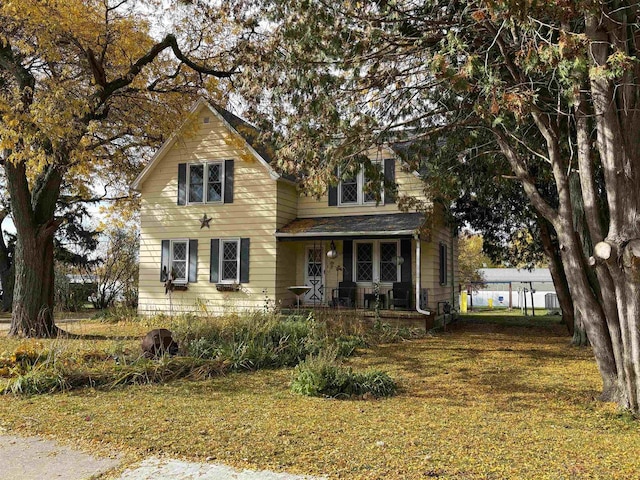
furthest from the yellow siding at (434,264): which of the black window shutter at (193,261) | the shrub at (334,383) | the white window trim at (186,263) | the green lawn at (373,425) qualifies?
the shrub at (334,383)

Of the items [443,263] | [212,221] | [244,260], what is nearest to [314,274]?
[244,260]

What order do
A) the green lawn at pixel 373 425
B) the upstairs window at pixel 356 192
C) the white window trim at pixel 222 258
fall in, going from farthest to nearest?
the white window trim at pixel 222 258, the upstairs window at pixel 356 192, the green lawn at pixel 373 425

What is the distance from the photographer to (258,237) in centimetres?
1700

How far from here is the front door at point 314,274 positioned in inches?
689

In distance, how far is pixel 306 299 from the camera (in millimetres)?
17578

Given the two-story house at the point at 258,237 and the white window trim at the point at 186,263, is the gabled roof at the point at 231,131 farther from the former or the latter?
the white window trim at the point at 186,263

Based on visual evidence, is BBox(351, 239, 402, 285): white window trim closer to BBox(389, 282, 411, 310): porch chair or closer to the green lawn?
BBox(389, 282, 411, 310): porch chair

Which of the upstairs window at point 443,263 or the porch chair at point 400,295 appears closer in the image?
the porch chair at point 400,295

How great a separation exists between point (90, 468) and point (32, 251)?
10.8m

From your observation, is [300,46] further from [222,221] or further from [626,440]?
[222,221]

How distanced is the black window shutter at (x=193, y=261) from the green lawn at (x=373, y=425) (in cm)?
972

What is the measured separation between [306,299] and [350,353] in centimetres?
708

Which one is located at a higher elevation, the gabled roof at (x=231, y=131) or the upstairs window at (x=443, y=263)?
the gabled roof at (x=231, y=131)

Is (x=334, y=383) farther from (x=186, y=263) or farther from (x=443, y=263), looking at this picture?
(x=443, y=263)
